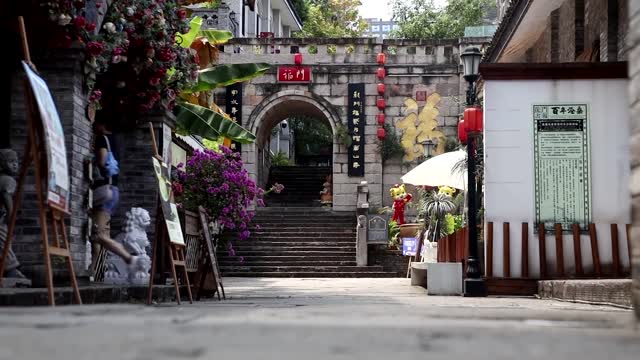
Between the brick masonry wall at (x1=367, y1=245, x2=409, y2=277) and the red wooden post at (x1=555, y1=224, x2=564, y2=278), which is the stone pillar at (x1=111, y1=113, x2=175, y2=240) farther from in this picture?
the brick masonry wall at (x1=367, y1=245, x2=409, y2=277)

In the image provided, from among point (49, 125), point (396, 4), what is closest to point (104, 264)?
point (49, 125)

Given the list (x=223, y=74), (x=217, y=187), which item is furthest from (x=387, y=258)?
(x=223, y=74)

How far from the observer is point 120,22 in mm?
9609

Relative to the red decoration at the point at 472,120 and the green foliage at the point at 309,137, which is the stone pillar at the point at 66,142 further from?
the green foliage at the point at 309,137

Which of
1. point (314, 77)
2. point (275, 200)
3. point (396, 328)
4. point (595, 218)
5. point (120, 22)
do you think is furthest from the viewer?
point (275, 200)

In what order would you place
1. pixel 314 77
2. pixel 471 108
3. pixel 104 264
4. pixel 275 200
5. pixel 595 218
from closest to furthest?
pixel 104 264
pixel 595 218
pixel 471 108
pixel 314 77
pixel 275 200

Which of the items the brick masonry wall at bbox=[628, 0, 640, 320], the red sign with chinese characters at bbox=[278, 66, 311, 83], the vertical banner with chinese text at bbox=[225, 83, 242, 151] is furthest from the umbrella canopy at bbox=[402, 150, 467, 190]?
the brick masonry wall at bbox=[628, 0, 640, 320]

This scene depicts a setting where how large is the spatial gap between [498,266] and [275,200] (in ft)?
69.3

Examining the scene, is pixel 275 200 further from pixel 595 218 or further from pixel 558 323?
pixel 558 323

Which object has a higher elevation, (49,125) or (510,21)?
(510,21)

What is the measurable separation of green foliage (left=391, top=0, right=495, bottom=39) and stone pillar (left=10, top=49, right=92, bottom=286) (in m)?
35.4

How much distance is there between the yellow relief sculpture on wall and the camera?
96.2 ft

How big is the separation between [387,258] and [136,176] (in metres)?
14.5

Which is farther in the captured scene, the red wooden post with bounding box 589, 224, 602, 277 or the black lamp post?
the black lamp post
